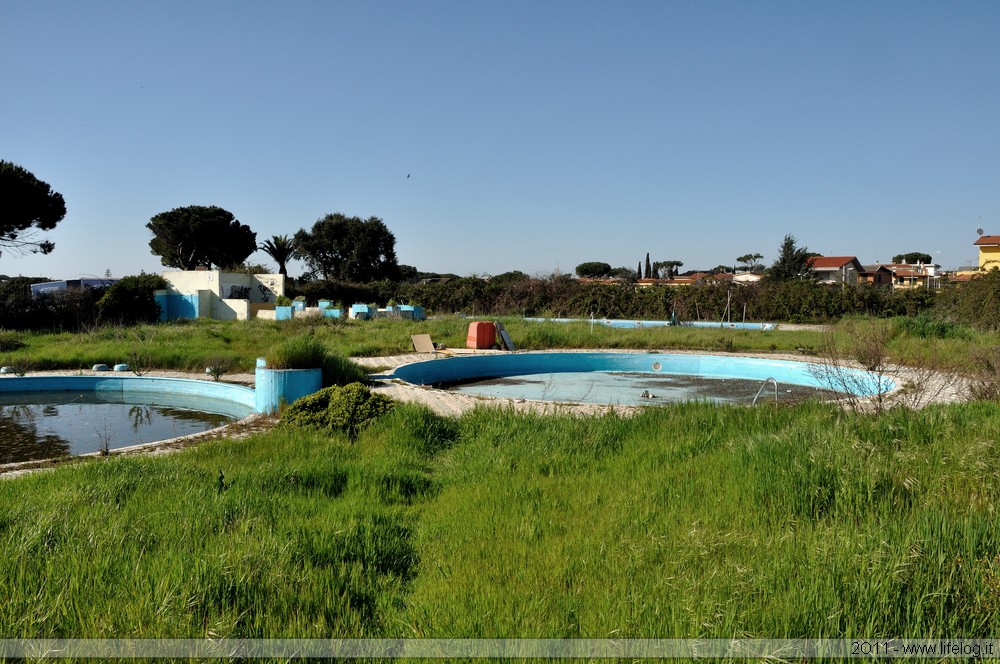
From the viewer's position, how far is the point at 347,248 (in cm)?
5041

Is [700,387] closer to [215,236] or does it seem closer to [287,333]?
[287,333]

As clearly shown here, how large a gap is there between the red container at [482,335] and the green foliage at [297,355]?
27.5ft

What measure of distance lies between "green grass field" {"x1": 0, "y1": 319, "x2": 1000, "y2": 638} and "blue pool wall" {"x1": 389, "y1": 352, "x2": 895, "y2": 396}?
8.43 metres

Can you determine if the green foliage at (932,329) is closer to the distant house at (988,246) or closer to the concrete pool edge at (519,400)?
the concrete pool edge at (519,400)

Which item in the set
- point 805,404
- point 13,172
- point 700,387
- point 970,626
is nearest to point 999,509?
point 970,626

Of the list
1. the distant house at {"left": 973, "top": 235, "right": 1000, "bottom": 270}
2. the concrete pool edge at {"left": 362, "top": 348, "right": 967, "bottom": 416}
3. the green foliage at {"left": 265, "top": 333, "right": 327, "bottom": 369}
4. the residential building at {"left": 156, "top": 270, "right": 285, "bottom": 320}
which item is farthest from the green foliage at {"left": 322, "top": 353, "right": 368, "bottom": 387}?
the distant house at {"left": 973, "top": 235, "right": 1000, "bottom": 270}

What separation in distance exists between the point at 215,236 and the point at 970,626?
5070 centimetres

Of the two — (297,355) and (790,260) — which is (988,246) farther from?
(297,355)

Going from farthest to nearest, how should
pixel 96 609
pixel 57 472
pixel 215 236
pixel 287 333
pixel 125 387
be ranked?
1. pixel 215 236
2. pixel 287 333
3. pixel 125 387
4. pixel 57 472
5. pixel 96 609

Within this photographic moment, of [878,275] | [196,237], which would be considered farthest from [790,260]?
[196,237]

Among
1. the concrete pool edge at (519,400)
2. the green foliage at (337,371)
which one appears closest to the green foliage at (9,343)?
the concrete pool edge at (519,400)

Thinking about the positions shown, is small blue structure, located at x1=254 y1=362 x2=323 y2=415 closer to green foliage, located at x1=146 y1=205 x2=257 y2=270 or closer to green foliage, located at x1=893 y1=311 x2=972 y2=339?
green foliage, located at x1=893 y1=311 x2=972 y2=339

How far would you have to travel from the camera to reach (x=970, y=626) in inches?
93.7

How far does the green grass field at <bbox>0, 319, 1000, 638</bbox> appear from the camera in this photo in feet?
8.22
